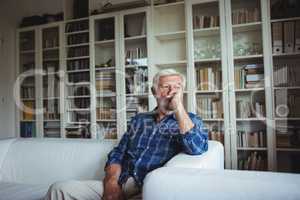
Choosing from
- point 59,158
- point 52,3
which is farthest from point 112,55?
point 59,158

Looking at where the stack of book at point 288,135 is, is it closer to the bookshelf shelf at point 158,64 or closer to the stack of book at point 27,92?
the bookshelf shelf at point 158,64

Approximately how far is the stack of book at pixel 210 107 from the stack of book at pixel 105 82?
103cm

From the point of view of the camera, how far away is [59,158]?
6.27ft

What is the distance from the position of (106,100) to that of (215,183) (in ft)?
8.17

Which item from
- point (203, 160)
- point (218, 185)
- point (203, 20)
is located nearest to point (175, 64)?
point (203, 20)

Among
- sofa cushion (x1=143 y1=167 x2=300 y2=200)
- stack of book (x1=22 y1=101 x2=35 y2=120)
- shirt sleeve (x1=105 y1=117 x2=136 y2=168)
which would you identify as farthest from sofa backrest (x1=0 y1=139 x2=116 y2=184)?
stack of book (x1=22 y1=101 x2=35 y2=120)

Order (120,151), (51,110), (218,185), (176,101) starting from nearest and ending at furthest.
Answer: (218,185)
(176,101)
(120,151)
(51,110)

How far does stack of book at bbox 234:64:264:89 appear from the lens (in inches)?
101

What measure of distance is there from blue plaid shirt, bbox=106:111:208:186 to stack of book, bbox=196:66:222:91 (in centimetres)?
126

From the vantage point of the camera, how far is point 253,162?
2596 mm

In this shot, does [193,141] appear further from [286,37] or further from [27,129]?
[27,129]

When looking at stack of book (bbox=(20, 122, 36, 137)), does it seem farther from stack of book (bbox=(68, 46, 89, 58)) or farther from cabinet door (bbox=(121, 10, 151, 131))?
cabinet door (bbox=(121, 10, 151, 131))

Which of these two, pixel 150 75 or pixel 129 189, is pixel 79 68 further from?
pixel 129 189

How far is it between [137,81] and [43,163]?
4.71ft
